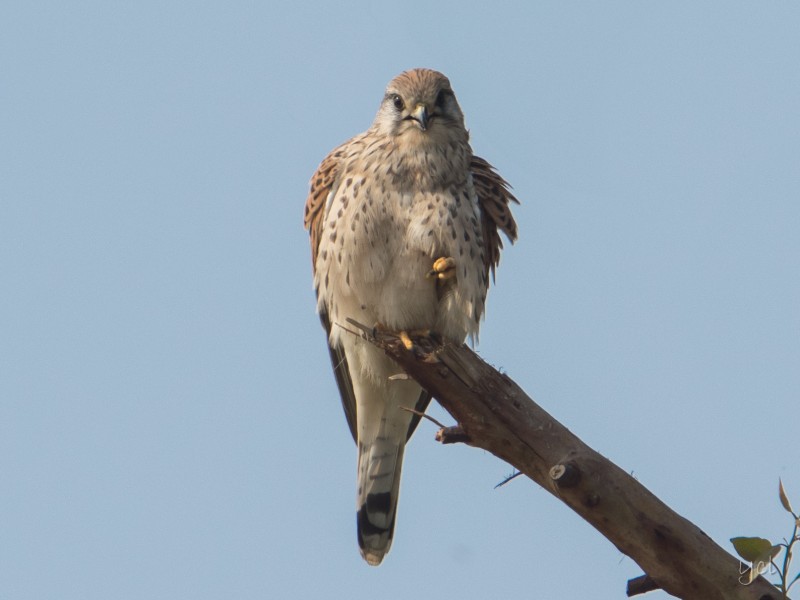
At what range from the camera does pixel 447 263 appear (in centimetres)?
521

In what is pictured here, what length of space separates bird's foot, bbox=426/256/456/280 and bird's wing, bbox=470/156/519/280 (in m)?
0.46

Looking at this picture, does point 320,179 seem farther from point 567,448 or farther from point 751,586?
point 751,586

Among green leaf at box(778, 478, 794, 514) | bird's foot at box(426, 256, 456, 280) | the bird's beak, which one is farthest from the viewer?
the bird's beak

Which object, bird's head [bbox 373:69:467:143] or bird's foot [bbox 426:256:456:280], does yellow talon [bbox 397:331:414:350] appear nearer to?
bird's foot [bbox 426:256:456:280]

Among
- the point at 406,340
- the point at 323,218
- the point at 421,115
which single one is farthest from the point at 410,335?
the point at 421,115

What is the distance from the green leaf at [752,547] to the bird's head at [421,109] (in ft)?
9.07

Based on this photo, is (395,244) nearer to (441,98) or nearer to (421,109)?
(421,109)

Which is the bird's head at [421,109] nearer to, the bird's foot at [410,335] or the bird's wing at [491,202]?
the bird's wing at [491,202]

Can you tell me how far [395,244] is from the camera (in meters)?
5.24

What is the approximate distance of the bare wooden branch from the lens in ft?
11.7

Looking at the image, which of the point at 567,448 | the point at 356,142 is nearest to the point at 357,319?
the point at 356,142

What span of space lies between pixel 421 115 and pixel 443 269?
79 cm

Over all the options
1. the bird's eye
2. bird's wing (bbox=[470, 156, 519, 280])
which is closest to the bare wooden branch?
bird's wing (bbox=[470, 156, 519, 280])

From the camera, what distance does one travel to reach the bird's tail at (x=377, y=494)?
5887 millimetres
